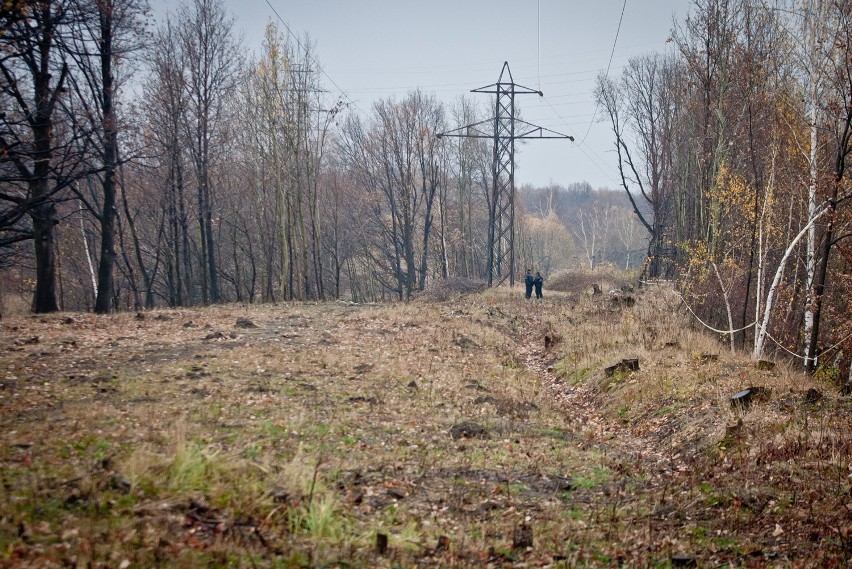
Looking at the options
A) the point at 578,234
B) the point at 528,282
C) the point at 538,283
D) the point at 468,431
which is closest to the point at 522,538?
the point at 468,431

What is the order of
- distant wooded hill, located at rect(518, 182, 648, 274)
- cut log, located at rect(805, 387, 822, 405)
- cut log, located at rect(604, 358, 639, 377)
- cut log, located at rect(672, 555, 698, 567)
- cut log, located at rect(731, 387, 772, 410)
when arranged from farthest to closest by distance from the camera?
distant wooded hill, located at rect(518, 182, 648, 274), cut log, located at rect(604, 358, 639, 377), cut log, located at rect(731, 387, 772, 410), cut log, located at rect(805, 387, 822, 405), cut log, located at rect(672, 555, 698, 567)

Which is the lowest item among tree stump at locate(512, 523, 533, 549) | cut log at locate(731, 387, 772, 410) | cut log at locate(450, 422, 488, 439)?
cut log at locate(450, 422, 488, 439)

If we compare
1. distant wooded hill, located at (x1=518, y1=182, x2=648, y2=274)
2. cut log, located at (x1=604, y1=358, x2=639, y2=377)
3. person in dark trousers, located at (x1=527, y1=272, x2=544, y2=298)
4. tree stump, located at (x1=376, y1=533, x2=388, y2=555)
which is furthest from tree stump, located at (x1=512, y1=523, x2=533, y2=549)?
distant wooded hill, located at (x1=518, y1=182, x2=648, y2=274)

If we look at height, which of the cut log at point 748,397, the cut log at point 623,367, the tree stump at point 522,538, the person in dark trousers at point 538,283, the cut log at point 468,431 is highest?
the person in dark trousers at point 538,283

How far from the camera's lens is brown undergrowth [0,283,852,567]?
4.43 m

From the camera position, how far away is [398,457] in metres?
7.29

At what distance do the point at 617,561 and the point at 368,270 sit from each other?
48.7m

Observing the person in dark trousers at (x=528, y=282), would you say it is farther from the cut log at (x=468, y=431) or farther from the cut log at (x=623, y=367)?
the cut log at (x=468, y=431)

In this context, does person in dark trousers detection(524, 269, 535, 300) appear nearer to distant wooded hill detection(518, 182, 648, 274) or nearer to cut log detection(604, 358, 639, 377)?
cut log detection(604, 358, 639, 377)

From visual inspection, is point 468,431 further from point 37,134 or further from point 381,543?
point 37,134

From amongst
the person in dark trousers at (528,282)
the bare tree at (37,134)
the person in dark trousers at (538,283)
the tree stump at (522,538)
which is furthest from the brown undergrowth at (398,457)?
the person in dark trousers at (538,283)

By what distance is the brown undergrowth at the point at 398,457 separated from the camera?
443 cm

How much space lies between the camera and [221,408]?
8.41m

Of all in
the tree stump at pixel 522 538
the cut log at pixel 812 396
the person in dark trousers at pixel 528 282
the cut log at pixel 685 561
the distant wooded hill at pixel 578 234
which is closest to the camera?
the cut log at pixel 685 561
